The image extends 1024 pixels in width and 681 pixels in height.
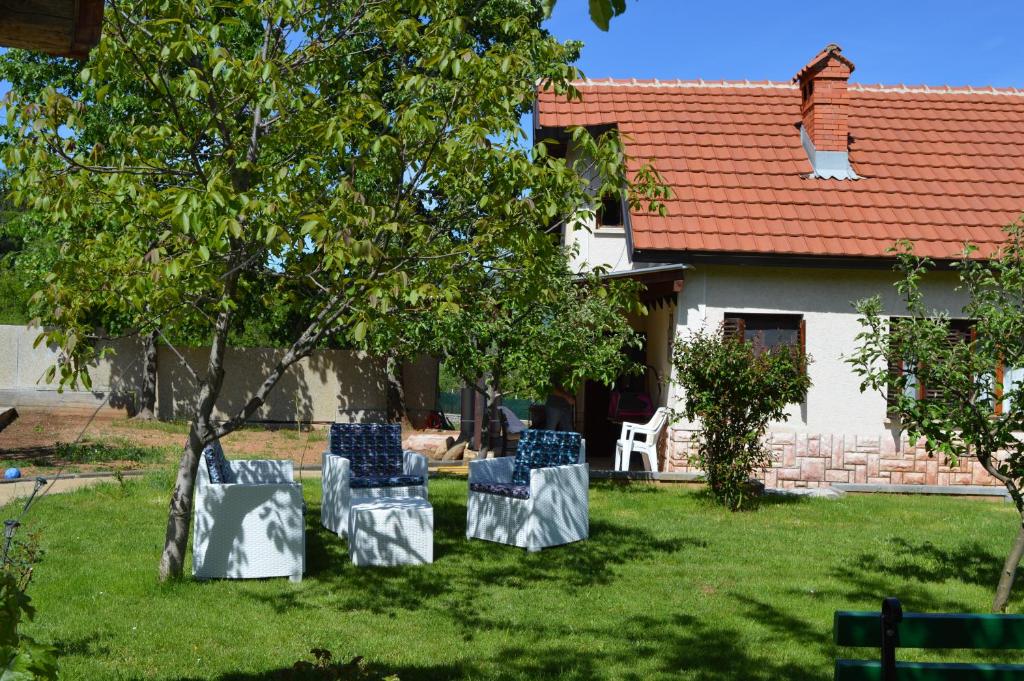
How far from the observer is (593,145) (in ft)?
24.9

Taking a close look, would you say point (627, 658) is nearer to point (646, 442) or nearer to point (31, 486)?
point (646, 442)

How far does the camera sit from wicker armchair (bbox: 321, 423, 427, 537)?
31.6ft

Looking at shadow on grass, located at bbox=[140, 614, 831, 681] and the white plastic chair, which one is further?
the white plastic chair

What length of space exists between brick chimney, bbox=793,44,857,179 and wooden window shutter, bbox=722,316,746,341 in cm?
324

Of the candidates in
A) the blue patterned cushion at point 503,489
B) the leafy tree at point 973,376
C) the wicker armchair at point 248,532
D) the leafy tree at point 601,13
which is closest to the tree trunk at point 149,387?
the blue patterned cushion at point 503,489

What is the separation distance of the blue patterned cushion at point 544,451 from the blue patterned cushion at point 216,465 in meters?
3.03

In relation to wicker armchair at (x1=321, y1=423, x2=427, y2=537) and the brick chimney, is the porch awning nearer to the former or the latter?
the brick chimney

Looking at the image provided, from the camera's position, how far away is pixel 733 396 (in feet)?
37.0

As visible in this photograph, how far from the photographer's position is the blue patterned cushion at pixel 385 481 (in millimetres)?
10086

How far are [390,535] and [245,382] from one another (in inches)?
602

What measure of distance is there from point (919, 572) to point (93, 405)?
1920 cm

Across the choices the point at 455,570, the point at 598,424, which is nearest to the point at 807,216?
the point at 598,424

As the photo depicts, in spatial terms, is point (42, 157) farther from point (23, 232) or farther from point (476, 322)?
point (23, 232)

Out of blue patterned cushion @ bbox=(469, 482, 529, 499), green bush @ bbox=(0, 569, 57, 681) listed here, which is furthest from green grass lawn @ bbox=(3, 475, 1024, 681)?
green bush @ bbox=(0, 569, 57, 681)
